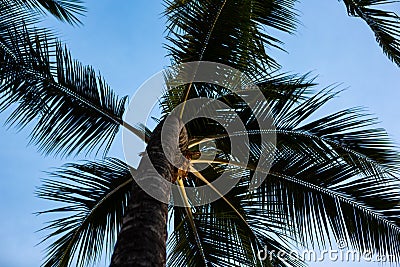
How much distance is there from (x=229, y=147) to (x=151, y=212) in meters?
2.37

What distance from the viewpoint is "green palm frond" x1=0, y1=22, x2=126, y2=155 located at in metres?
5.86

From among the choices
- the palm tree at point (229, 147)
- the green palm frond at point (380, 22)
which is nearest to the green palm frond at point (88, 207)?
the palm tree at point (229, 147)

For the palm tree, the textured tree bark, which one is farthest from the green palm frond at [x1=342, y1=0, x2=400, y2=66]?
the textured tree bark

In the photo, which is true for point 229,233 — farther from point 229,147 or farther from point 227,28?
point 227,28

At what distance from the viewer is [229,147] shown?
627cm

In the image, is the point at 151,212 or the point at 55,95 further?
the point at 55,95

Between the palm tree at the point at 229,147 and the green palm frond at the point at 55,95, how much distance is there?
0.01m

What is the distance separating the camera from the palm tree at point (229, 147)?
5719 mm

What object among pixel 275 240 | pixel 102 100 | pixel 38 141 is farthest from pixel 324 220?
pixel 38 141

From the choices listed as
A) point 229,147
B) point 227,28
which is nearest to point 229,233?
point 229,147

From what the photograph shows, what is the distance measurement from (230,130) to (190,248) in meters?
1.48

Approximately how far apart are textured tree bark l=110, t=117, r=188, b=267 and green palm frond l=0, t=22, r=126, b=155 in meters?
1.27

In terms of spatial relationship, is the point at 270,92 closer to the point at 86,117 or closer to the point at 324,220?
the point at 324,220

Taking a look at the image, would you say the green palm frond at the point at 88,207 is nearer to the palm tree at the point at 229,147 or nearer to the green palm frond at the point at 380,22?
the palm tree at the point at 229,147
